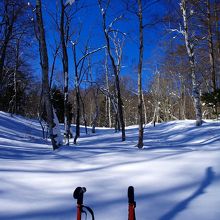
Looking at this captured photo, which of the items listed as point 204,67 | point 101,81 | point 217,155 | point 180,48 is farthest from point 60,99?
point 217,155

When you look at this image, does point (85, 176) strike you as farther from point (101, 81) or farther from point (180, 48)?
point (101, 81)

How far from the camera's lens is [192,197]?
170 inches

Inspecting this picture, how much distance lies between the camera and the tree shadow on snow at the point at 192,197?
383 cm

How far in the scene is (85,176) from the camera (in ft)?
18.4

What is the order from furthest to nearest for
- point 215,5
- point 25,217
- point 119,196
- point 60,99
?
point 60,99 < point 215,5 < point 119,196 < point 25,217

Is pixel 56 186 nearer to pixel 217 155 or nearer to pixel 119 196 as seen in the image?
pixel 119 196

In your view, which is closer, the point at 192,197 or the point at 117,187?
the point at 192,197

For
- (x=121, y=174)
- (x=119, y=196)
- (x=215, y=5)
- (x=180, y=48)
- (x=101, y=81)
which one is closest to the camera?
(x=119, y=196)

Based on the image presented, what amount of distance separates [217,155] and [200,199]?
2.24 metres

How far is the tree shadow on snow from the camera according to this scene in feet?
12.6

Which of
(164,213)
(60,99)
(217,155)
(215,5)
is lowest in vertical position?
(164,213)

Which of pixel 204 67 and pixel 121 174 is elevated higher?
pixel 204 67

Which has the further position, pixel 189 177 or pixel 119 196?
pixel 189 177

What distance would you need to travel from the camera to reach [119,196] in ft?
14.8
